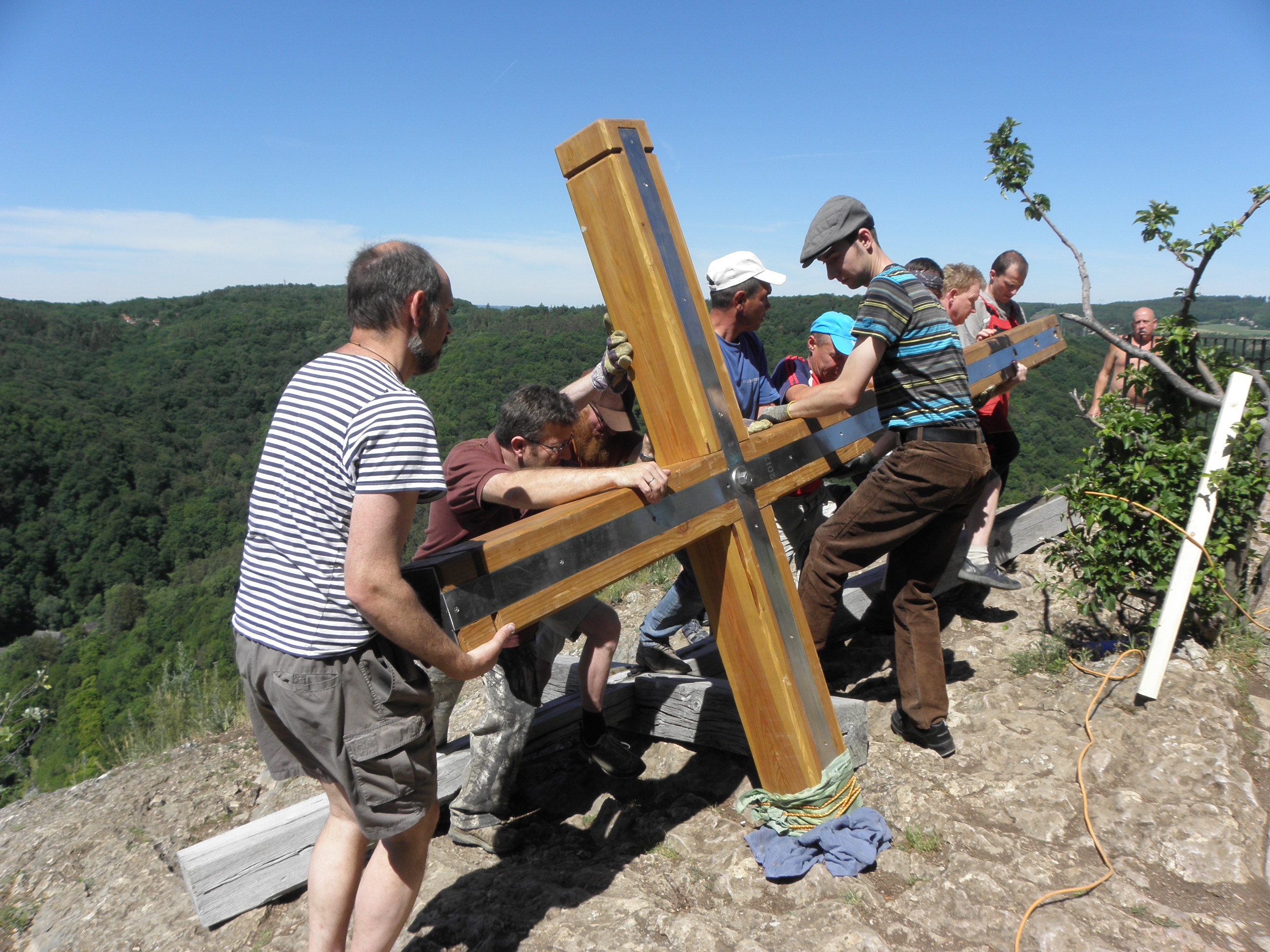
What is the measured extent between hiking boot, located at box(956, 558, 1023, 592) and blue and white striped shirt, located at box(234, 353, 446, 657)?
3.20 meters

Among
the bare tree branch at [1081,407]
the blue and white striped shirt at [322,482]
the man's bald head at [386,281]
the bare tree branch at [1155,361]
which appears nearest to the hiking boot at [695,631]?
the bare tree branch at [1081,407]

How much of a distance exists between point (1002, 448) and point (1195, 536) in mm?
1338

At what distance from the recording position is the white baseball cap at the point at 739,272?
11.5 ft

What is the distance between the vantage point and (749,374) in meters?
3.65

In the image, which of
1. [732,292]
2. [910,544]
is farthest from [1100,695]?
[732,292]

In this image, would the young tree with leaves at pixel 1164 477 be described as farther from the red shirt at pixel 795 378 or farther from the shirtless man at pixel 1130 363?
the red shirt at pixel 795 378

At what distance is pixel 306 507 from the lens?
1.72 m

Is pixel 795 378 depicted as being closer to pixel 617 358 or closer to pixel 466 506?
A: pixel 617 358

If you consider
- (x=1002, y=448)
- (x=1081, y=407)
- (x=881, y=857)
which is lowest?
(x=881, y=857)

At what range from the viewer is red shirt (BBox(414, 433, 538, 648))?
8.26 ft

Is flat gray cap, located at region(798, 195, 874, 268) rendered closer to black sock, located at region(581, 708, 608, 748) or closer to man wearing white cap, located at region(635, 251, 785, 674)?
man wearing white cap, located at region(635, 251, 785, 674)

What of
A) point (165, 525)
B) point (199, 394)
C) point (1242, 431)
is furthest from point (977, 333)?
point (199, 394)

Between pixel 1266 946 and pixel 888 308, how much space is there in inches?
78.8

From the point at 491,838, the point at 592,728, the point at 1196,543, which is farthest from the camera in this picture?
the point at 1196,543
